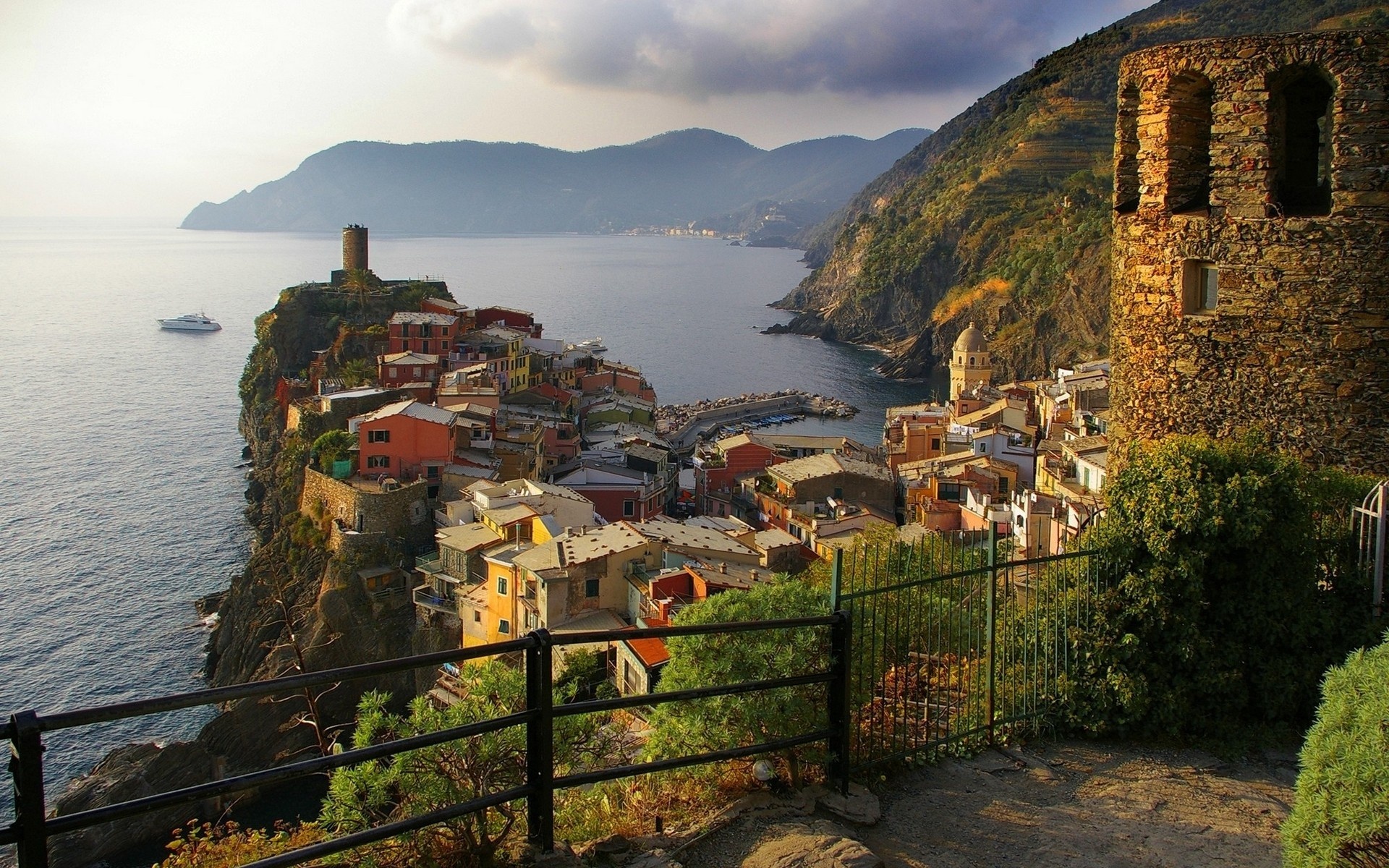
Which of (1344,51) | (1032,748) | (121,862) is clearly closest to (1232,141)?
(1344,51)

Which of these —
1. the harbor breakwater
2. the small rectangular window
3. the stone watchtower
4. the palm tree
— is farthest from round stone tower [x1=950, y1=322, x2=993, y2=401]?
the small rectangular window

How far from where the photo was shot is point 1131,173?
8.80 meters

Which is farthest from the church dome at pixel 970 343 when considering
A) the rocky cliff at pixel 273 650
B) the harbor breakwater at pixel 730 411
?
the rocky cliff at pixel 273 650

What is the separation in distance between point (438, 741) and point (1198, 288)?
6331mm

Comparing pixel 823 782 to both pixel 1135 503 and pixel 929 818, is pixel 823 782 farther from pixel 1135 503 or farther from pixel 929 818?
pixel 1135 503

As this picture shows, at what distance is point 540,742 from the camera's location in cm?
456

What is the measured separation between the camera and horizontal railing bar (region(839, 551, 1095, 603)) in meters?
5.71

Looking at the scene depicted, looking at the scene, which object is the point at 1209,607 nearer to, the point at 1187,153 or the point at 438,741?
the point at 1187,153

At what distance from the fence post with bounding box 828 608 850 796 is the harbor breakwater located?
2247 inches

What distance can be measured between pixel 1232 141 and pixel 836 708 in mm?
5033

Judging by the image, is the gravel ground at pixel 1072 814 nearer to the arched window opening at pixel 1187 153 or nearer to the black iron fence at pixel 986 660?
the black iron fence at pixel 986 660

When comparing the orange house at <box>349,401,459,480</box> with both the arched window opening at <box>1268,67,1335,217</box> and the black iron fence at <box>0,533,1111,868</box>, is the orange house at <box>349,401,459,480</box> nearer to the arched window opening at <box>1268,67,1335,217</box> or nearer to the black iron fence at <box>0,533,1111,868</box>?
the black iron fence at <box>0,533,1111,868</box>

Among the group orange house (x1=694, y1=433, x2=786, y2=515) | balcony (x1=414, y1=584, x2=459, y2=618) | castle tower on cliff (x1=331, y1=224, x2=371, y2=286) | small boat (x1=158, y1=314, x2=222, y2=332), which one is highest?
castle tower on cliff (x1=331, y1=224, x2=371, y2=286)

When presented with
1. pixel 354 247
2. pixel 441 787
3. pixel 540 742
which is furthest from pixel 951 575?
pixel 354 247
